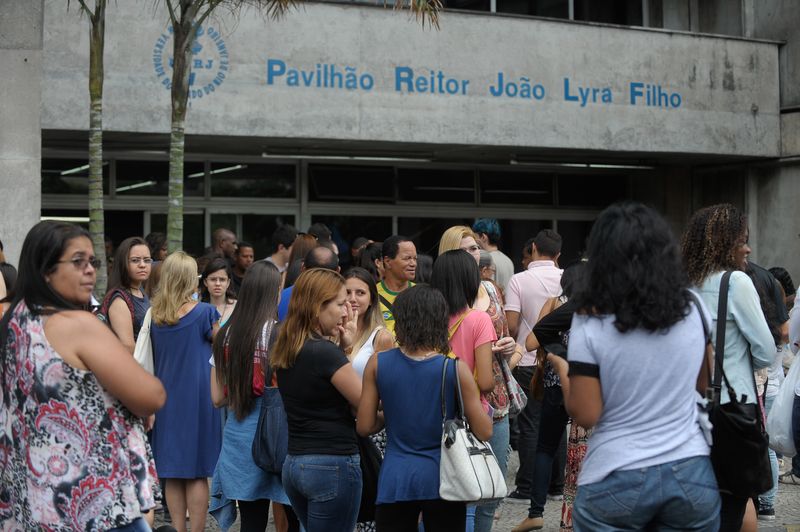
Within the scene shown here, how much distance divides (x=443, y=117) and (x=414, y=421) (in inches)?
443

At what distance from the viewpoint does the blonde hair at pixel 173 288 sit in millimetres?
6945

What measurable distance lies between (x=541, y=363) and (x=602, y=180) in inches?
555

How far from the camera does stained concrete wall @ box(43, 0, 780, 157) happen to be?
14141 mm

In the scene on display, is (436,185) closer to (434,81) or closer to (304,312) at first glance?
(434,81)

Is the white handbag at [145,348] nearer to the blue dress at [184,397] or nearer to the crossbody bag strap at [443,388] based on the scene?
the blue dress at [184,397]

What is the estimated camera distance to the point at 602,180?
68.4 ft

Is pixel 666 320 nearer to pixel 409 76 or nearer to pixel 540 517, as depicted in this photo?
pixel 540 517

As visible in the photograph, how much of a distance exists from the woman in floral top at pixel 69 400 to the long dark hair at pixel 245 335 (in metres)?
2.07

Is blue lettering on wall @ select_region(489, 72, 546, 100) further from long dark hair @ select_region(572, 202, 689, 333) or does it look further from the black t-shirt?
long dark hair @ select_region(572, 202, 689, 333)

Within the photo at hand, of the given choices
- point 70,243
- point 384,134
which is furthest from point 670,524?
point 384,134

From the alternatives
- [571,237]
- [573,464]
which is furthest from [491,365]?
[571,237]

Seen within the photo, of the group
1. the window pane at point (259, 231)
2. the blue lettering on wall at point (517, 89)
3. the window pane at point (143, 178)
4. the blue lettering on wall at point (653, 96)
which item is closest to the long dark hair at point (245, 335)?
the blue lettering on wall at point (517, 89)

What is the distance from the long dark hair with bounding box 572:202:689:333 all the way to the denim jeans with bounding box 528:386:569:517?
12.1ft

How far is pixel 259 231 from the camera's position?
17609 millimetres
